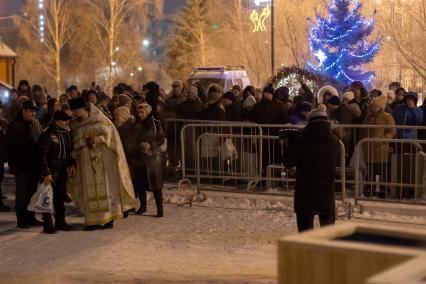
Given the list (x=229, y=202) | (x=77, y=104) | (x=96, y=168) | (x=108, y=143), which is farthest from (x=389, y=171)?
(x=77, y=104)

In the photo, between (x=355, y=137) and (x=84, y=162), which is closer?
(x=84, y=162)

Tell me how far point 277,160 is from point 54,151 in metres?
4.13

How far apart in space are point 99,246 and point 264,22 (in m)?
33.5

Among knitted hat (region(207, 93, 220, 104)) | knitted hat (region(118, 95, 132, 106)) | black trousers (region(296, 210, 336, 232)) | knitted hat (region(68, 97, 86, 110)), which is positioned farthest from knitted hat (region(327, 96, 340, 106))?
black trousers (region(296, 210, 336, 232))

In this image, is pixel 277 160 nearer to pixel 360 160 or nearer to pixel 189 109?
pixel 360 160

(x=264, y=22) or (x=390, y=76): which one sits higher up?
(x=264, y=22)

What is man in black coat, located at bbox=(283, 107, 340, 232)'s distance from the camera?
820 centimetres

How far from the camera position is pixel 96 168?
1089 centimetres

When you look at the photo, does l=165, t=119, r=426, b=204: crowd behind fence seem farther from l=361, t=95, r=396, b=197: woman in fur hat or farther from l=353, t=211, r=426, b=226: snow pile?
l=353, t=211, r=426, b=226: snow pile

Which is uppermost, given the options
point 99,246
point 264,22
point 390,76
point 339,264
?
point 264,22

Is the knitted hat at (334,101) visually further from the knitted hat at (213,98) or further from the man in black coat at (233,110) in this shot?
the knitted hat at (213,98)

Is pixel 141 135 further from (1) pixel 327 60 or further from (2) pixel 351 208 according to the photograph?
(1) pixel 327 60

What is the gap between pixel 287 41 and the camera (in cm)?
3897

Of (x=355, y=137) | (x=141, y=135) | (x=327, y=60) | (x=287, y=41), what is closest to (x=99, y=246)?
(x=141, y=135)
